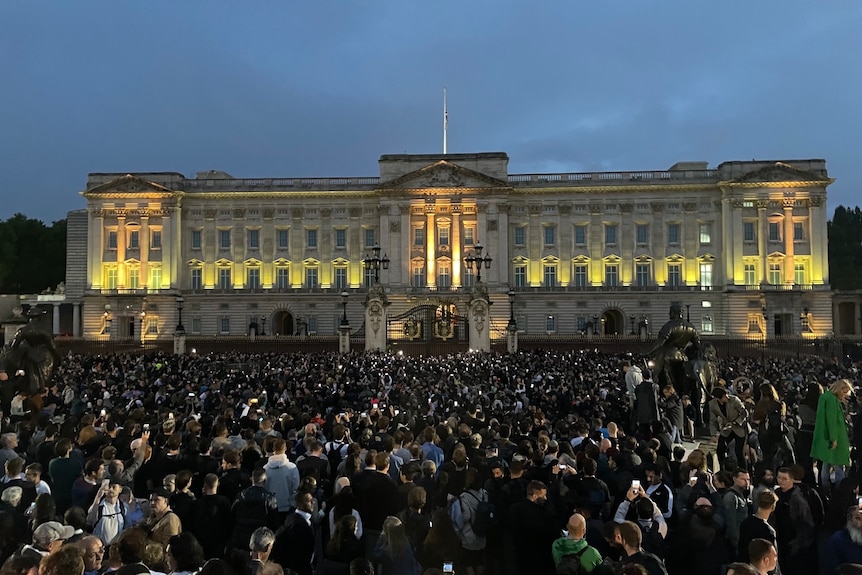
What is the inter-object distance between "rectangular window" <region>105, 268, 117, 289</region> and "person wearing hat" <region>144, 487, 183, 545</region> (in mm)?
70277

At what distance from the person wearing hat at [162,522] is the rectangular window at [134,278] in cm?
6935

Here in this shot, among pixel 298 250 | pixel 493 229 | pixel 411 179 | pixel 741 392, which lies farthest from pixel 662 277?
pixel 741 392

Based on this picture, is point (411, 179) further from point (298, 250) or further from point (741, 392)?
point (741, 392)

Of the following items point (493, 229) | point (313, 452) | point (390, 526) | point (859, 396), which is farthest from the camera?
point (493, 229)

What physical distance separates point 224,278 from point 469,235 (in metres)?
26.8

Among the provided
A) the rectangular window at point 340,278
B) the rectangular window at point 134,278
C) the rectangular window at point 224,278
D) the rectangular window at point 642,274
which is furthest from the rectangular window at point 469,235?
the rectangular window at point 134,278

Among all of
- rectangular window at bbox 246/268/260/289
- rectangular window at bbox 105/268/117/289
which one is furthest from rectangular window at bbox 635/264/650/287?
rectangular window at bbox 105/268/117/289

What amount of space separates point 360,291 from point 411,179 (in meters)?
12.8

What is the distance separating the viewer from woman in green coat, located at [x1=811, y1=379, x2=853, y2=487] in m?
10.4

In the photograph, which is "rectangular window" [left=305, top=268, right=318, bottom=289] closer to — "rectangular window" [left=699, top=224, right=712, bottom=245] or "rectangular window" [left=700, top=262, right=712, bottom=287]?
"rectangular window" [left=700, top=262, right=712, bottom=287]

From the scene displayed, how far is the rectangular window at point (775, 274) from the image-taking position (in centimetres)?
6631

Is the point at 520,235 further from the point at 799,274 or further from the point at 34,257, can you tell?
the point at 34,257

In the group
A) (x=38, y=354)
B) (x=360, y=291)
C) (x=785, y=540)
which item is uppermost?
(x=360, y=291)

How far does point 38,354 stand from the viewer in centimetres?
1945
